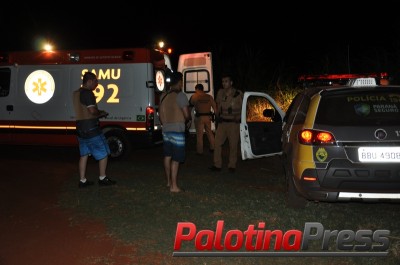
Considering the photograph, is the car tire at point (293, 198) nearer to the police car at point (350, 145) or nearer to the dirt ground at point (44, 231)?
the police car at point (350, 145)

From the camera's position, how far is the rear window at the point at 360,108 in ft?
17.2

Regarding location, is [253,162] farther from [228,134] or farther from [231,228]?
[231,228]

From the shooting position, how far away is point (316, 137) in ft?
17.0

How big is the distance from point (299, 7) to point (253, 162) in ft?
85.9

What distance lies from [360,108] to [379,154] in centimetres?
59

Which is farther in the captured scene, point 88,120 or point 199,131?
point 199,131

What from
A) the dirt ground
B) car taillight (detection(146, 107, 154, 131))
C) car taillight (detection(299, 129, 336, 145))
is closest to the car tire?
car taillight (detection(299, 129, 336, 145))

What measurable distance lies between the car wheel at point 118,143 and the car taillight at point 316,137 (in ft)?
18.0

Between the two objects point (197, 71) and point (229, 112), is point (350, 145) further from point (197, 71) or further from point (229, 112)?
point (197, 71)

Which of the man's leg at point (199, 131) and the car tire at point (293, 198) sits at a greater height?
the man's leg at point (199, 131)

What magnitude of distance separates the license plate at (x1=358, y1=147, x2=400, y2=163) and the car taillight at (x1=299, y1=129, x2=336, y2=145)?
328 mm

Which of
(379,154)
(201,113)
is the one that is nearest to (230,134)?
(201,113)

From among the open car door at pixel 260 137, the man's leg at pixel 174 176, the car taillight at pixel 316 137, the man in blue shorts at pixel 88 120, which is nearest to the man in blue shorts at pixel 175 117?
the man's leg at pixel 174 176

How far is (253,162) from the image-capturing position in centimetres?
1028
